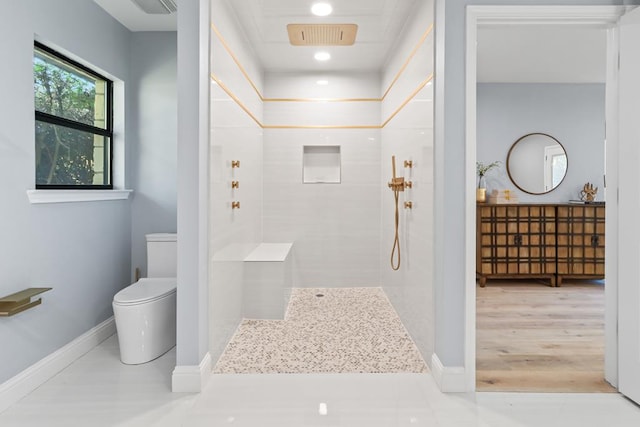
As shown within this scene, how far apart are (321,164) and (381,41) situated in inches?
60.5

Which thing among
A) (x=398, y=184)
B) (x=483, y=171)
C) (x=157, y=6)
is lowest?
(x=398, y=184)

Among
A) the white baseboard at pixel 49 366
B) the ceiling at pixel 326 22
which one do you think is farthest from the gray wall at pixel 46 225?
the ceiling at pixel 326 22

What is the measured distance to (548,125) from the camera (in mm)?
5211

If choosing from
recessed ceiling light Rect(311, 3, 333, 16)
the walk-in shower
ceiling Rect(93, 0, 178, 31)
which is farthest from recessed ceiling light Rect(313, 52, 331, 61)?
ceiling Rect(93, 0, 178, 31)

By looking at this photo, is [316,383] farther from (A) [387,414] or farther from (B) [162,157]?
(B) [162,157]

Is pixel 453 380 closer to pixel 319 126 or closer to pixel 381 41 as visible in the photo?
pixel 381 41

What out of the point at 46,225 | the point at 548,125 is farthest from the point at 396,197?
the point at 548,125

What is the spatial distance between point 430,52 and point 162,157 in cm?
231

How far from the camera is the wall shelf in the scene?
6.52 ft

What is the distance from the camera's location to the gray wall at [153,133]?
3.41 metres

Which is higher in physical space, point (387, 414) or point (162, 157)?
point (162, 157)

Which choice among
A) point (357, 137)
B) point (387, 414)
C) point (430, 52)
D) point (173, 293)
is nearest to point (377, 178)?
point (357, 137)

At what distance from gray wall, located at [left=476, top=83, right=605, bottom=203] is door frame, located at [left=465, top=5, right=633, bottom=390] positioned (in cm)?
301

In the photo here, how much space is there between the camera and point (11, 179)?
2.15m
